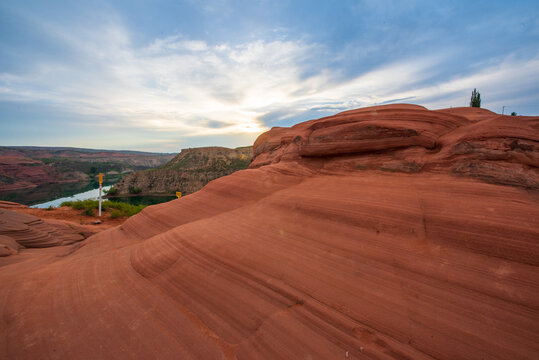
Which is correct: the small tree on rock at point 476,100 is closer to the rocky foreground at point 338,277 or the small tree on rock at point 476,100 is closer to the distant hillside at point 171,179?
the rocky foreground at point 338,277

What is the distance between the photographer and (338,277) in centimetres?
317

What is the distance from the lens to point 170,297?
11.0 feet

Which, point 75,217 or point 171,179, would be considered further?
point 171,179

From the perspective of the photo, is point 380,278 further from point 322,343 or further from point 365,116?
point 365,116

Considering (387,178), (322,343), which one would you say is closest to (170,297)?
(322,343)

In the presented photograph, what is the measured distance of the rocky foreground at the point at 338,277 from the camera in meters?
2.41

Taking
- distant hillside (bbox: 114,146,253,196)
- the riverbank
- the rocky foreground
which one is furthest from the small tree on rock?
distant hillside (bbox: 114,146,253,196)

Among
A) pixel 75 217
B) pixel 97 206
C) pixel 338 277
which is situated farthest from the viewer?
pixel 97 206

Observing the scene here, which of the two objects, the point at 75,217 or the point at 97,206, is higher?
the point at 97,206

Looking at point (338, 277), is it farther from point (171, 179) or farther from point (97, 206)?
point (171, 179)

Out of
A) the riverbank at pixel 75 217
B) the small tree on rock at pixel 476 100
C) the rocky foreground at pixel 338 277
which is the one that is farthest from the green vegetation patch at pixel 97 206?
the small tree on rock at pixel 476 100

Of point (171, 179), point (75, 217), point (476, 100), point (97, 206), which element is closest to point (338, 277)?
point (75, 217)

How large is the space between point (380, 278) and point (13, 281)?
20.3 ft

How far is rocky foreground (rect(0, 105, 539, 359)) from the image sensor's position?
2410 millimetres
